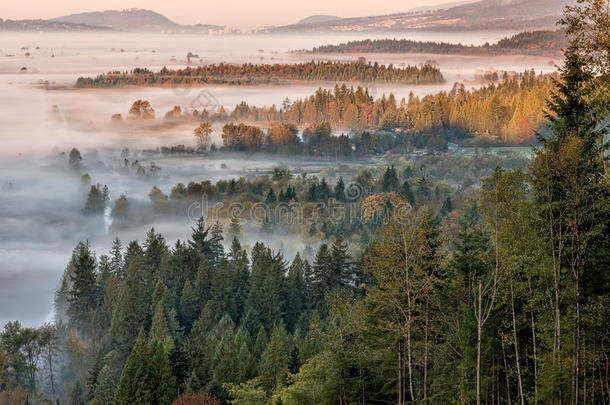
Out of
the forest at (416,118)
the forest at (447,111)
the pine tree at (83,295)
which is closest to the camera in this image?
the pine tree at (83,295)

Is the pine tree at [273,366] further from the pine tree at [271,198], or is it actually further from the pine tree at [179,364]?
the pine tree at [271,198]

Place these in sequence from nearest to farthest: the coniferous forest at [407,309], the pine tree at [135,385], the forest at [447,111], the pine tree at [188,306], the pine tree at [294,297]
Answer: the coniferous forest at [407,309], the pine tree at [135,385], the pine tree at [294,297], the pine tree at [188,306], the forest at [447,111]

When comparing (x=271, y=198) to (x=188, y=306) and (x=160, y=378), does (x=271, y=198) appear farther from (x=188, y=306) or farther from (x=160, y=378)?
(x=160, y=378)

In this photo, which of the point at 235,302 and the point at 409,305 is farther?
the point at 235,302

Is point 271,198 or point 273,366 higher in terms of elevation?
point 273,366

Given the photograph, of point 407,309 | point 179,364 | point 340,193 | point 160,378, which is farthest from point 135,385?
point 340,193

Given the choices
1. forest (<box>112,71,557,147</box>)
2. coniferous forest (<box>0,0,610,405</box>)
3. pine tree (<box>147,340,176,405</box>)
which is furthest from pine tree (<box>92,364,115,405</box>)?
forest (<box>112,71,557,147</box>)

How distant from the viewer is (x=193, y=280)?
74.8 meters

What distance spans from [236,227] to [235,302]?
146ft

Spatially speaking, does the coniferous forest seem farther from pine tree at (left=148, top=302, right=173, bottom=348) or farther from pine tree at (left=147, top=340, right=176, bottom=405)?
pine tree at (left=148, top=302, right=173, bottom=348)

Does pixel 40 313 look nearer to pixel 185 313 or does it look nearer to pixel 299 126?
pixel 185 313

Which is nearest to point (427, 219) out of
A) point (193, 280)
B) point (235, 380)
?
point (235, 380)

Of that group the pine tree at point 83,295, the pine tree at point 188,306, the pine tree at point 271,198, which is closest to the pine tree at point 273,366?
the pine tree at point 188,306

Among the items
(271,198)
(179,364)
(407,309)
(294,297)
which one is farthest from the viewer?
(271,198)
